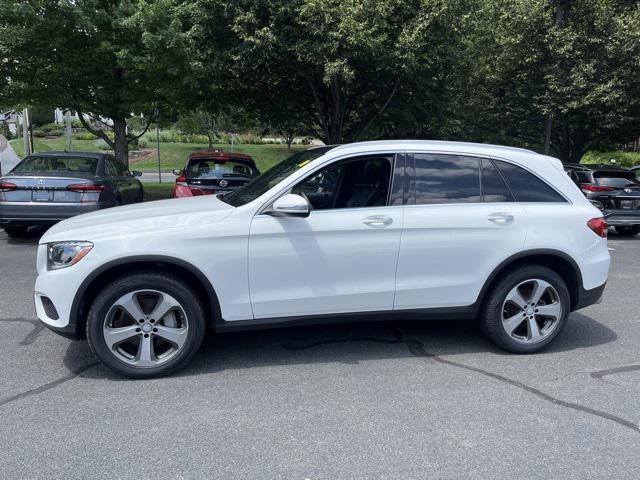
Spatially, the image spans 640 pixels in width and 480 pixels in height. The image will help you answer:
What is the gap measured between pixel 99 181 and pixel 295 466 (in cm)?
750

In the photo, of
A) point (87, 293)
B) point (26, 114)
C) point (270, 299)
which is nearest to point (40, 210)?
point (87, 293)

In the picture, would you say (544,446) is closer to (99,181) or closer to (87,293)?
(87,293)

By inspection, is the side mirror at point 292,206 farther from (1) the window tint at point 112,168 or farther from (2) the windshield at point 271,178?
(1) the window tint at point 112,168

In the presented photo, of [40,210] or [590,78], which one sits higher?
[590,78]

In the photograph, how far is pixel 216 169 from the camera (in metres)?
9.53

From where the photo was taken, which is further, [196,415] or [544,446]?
[196,415]

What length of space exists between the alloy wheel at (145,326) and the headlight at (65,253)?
1.37ft

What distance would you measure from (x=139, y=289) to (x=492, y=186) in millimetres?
2950

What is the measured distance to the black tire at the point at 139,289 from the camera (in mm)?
3941

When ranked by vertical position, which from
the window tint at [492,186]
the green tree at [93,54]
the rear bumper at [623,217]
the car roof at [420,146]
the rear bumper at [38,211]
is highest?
the green tree at [93,54]

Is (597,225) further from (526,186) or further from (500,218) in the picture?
(500,218)

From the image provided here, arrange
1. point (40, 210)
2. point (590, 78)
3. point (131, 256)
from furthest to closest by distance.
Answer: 1. point (590, 78)
2. point (40, 210)
3. point (131, 256)

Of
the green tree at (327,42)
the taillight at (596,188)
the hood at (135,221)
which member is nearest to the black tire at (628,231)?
the taillight at (596,188)

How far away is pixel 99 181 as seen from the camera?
30.3ft
